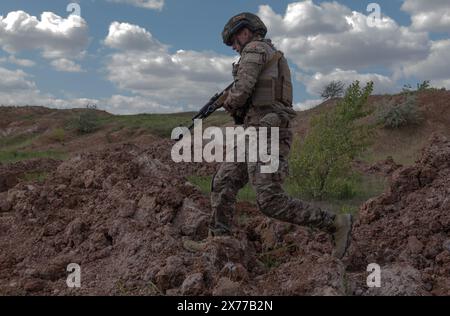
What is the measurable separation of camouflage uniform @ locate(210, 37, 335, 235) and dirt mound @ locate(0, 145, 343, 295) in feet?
0.95

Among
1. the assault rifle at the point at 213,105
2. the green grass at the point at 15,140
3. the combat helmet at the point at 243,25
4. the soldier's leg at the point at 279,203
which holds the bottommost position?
the soldier's leg at the point at 279,203

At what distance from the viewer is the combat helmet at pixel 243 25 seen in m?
4.09

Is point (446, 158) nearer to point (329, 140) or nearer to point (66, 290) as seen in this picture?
point (329, 140)

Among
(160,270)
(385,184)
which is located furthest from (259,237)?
(385,184)

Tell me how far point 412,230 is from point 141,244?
8.35 feet

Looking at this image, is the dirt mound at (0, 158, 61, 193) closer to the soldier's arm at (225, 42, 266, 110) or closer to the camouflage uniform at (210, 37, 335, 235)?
the camouflage uniform at (210, 37, 335, 235)

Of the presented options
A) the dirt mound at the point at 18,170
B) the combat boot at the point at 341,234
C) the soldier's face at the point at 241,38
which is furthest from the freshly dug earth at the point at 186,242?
the dirt mound at the point at 18,170

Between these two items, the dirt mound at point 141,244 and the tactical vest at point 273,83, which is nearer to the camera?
the dirt mound at point 141,244

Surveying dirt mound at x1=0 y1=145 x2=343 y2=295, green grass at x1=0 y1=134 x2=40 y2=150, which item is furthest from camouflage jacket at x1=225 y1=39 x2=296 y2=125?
green grass at x1=0 y1=134 x2=40 y2=150

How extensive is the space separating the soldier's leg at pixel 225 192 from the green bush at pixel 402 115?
48.2ft

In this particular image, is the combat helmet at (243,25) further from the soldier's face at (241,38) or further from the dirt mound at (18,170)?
the dirt mound at (18,170)

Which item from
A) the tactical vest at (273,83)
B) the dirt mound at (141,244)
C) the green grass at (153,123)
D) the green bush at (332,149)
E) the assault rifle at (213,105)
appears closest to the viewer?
the dirt mound at (141,244)

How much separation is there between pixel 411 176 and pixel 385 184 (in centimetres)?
406

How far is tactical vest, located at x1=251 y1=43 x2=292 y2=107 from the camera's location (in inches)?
156
